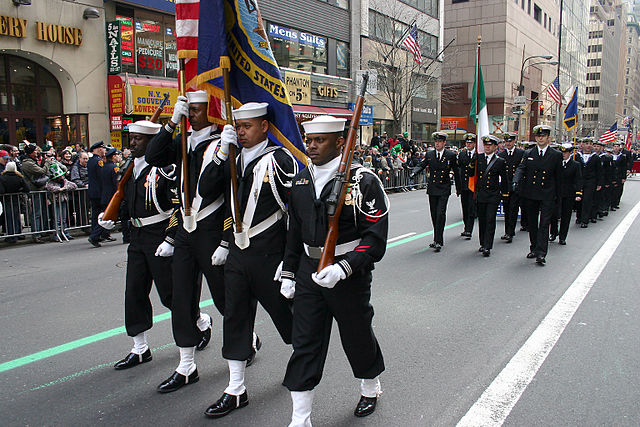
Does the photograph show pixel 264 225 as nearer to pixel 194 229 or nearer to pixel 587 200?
pixel 194 229

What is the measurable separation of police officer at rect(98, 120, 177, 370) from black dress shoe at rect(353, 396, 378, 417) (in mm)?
1774

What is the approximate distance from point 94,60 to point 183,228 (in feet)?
52.9

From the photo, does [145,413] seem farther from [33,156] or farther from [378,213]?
[33,156]

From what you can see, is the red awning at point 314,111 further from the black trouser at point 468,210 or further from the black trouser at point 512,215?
the black trouser at point 512,215

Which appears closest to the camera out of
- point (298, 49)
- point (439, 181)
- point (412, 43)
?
point (439, 181)

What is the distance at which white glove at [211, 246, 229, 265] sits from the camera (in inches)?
156

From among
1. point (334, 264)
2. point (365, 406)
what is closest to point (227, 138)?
point (334, 264)

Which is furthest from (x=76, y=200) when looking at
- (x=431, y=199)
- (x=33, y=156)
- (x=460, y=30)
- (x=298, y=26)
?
(x=460, y=30)

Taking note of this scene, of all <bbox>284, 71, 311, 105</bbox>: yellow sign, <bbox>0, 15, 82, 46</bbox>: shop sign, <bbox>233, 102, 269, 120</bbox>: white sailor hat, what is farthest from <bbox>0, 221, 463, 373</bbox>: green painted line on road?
<bbox>284, 71, 311, 105</bbox>: yellow sign

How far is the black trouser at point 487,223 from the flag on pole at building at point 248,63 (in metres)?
5.73

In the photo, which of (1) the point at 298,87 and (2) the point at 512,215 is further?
(1) the point at 298,87

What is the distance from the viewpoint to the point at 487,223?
9.31 metres

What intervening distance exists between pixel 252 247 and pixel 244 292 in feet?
1.05

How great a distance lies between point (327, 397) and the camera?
3928mm
